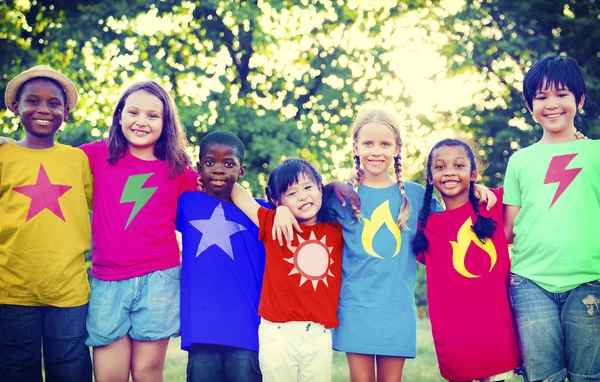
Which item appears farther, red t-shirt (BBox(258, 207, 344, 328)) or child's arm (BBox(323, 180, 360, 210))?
child's arm (BBox(323, 180, 360, 210))

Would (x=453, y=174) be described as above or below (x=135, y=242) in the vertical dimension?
above

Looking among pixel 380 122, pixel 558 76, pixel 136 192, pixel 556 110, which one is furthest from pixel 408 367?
pixel 136 192

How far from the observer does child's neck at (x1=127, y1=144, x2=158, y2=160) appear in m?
3.30

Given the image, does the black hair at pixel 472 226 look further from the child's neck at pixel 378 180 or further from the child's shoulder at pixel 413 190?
the child's neck at pixel 378 180

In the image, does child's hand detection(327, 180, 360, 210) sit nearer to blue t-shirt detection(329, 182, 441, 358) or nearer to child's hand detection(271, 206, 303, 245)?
blue t-shirt detection(329, 182, 441, 358)

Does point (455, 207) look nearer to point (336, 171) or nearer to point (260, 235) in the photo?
point (260, 235)

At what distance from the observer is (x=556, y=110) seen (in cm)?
308

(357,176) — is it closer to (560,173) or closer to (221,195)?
(221,195)

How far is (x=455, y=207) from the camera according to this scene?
3.23 meters

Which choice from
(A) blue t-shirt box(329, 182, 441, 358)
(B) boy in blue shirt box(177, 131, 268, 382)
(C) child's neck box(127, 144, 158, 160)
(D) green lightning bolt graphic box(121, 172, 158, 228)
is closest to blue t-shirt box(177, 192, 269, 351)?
(B) boy in blue shirt box(177, 131, 268, 382)

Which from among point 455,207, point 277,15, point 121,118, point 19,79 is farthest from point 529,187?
point 277,15

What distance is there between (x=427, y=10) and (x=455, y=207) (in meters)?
6.53

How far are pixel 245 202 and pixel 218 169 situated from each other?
26cm

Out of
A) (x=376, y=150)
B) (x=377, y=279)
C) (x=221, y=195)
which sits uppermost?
(x=376, y=150)
